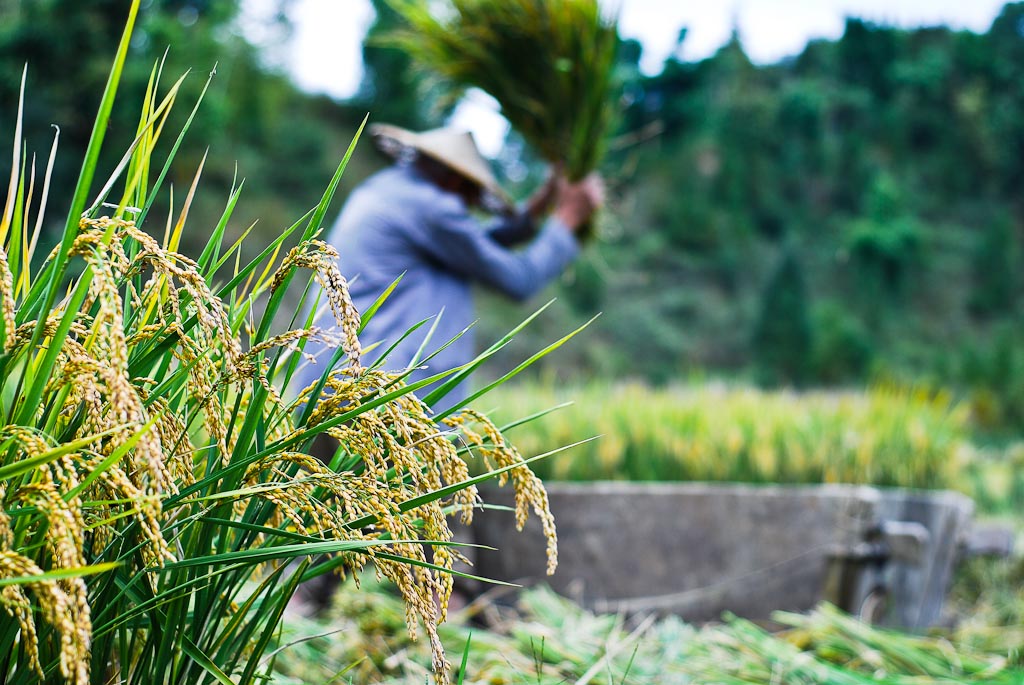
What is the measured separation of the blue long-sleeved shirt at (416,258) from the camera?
101 inches

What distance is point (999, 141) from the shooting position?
22047 millimetres

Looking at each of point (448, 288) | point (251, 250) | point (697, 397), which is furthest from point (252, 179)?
point (448, 288)

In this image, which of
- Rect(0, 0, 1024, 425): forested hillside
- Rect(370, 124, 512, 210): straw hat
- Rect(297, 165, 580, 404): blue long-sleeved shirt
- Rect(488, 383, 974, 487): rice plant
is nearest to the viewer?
Rect(297, 165, 580, 404): blue long-sleeved shirt

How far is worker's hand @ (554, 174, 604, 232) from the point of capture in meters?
3.24

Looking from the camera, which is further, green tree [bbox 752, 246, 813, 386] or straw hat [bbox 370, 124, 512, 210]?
green tree [bbox 752, 246, 813, 386]

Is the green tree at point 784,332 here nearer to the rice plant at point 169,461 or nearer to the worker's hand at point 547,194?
the worker's hand at point 547,194

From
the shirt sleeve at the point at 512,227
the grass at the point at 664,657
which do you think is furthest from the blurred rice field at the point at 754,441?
the grass at the point at 664,657

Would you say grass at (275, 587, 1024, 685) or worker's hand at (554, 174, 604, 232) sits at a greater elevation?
worker's hand at (554, 174, 604, 232)

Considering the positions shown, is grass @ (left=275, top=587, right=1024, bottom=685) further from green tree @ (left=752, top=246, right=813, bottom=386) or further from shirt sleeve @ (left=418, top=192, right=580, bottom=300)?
green tree @ (left=752, top=246, right=813, bottom=386)

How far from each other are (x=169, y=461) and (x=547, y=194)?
2606mm

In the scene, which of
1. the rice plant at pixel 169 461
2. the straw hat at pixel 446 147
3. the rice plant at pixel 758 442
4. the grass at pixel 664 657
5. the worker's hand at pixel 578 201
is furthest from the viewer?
the rice plant at pixel 758 442

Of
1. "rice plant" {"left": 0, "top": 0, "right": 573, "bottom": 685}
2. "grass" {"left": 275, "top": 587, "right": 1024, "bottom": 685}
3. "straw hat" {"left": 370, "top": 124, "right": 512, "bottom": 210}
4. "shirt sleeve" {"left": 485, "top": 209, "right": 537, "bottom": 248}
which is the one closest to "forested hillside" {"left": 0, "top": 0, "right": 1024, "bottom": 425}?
"shirt sleeve" {"left": 485, "top": 209, "right": 537, "bottom": 248}

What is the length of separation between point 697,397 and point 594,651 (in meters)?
2.94

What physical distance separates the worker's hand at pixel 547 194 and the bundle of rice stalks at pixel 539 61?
46 mm
